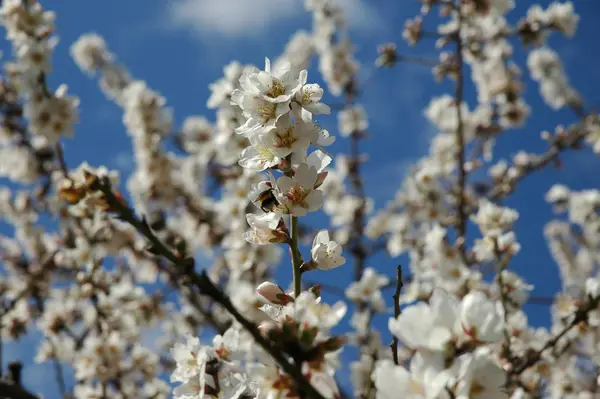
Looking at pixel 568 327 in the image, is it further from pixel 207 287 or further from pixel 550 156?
pixel 550 156

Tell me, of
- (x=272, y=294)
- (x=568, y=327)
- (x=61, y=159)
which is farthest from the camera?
(x=61, y=159)

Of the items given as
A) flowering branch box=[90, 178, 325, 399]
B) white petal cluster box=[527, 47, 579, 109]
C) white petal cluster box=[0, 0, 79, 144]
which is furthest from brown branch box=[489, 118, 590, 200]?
flowering branch box=[90, 178, 325, 399]

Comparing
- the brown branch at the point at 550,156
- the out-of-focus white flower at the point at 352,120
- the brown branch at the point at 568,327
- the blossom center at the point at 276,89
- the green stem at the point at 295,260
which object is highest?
the out-of-focus white flower at the point at 352,120

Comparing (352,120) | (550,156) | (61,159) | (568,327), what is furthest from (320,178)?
(352,120)

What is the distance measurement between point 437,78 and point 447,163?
145 cm

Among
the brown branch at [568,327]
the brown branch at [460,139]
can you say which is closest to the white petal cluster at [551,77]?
the brown branch at [460,139]

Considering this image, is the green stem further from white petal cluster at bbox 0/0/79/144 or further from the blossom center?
white petal cluster at bbox 0/0/79/144

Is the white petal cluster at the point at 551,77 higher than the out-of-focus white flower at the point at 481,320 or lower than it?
higher

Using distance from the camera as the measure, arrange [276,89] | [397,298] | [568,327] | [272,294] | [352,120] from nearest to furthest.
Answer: [397,298], [272,294], [276,89], [568,327], [352,120]

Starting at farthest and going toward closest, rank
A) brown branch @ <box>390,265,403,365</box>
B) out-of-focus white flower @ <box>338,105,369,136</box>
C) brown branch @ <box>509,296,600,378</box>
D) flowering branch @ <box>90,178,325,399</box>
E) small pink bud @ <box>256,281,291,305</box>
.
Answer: out-of-focus white flower @ <box>338,105,369,136</box>
brown branch @ <box>509,296,600,378</box>
small pink bud @ <box>256,281,291,305</box>
brown branch @ <box>390,265,403,365</box>
flowering branch @ <box>90,178,325,399</box>

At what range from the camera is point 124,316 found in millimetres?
4879

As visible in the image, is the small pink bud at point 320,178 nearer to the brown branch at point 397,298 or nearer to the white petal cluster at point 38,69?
the brown branch at point 397,298

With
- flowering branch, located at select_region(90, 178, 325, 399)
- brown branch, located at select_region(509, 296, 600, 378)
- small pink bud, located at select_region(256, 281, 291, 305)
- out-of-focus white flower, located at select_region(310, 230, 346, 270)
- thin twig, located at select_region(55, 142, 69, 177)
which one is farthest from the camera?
thin twig, located at select_region(55, 142, 69, 177)

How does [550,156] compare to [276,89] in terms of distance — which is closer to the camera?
[276,89]
